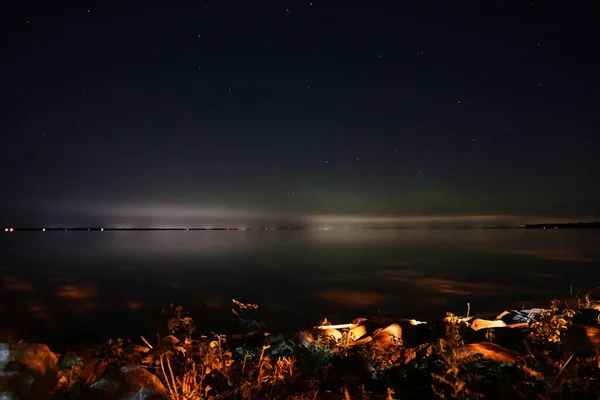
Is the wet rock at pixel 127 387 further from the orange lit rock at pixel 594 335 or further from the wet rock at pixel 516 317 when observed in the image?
the wet rock at pixel 516 317

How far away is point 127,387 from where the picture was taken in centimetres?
481

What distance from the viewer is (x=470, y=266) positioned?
38219mm

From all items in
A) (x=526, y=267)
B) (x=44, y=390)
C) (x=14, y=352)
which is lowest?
(x=526, y=267)

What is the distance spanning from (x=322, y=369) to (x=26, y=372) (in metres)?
3.80

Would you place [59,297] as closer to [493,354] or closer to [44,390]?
[44,390]

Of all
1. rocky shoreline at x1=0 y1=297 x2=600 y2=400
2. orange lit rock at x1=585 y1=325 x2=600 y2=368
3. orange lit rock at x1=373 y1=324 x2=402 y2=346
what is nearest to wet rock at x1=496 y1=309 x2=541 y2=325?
rocky shoreline at x1=0 y1=297 x2=600 y2=400

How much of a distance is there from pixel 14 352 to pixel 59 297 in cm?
2245

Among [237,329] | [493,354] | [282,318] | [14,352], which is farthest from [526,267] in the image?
→ [14,352]

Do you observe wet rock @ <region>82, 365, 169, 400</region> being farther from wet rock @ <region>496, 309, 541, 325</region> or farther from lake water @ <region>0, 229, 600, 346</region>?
wet rock @ <region>496, 309, 541, 325</region>

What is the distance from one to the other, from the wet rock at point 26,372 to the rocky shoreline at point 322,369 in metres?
0.01

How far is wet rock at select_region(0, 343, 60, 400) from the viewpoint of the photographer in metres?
4.43

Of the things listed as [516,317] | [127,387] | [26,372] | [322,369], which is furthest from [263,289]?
[26,372]

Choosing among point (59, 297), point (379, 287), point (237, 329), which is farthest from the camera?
point (379, 287)

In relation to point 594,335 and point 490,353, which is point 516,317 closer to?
point 594,335
